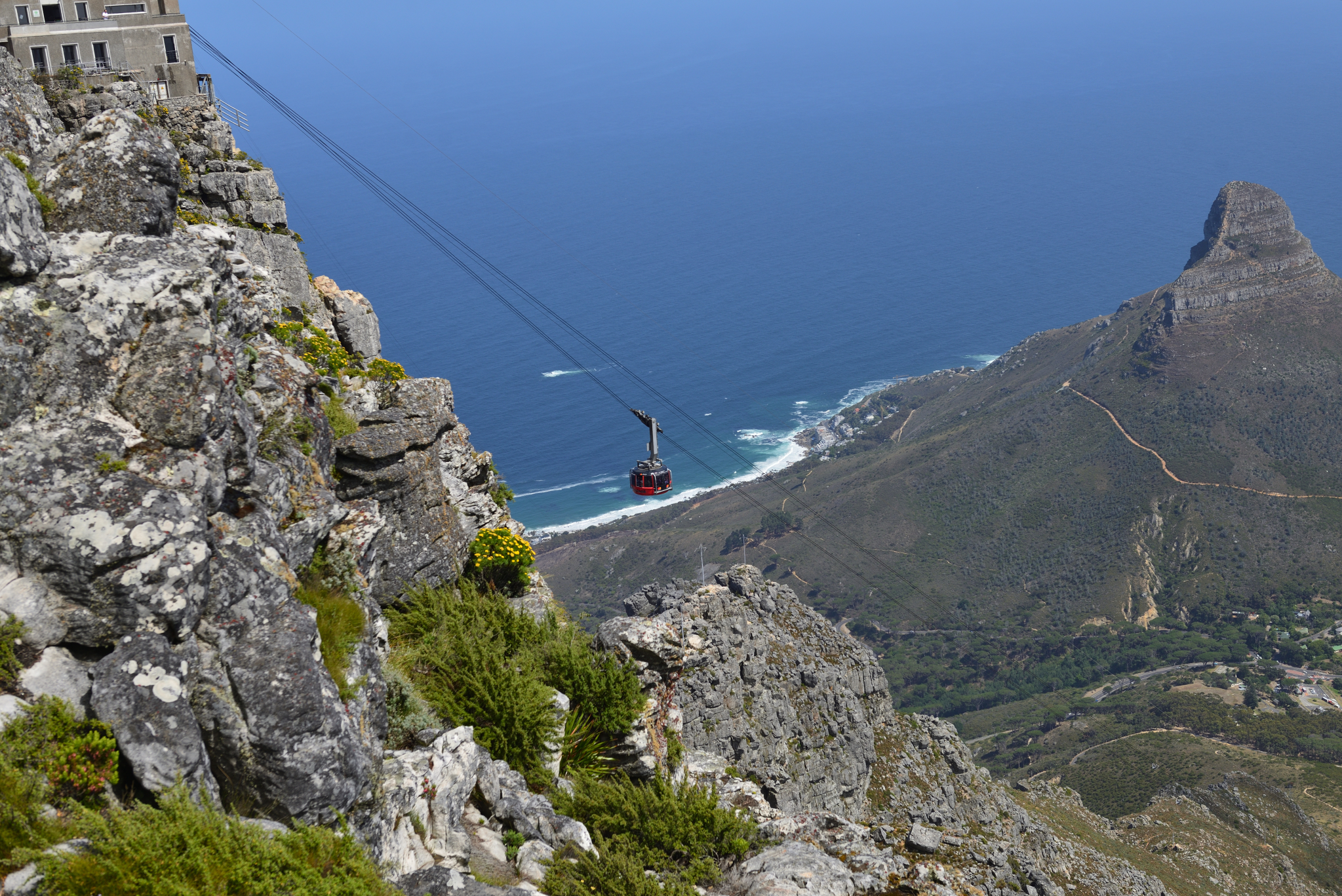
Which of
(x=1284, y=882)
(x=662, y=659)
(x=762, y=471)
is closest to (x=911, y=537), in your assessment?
(x=762, y=471)

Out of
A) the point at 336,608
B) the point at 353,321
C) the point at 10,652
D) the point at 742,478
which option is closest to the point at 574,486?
the point at 742,478

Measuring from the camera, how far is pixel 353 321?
963 inches

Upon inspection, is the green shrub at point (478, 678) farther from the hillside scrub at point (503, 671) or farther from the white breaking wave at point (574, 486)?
the white breaking wave at point (574, 486)

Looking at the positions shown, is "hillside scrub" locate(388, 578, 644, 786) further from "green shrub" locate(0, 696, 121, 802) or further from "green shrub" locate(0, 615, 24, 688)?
"green shrub" locate(0, 615, 24, 688)

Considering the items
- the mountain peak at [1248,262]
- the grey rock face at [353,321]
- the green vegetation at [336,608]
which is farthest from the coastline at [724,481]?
the green vegetation at [336,608]

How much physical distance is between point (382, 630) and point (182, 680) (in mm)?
4940

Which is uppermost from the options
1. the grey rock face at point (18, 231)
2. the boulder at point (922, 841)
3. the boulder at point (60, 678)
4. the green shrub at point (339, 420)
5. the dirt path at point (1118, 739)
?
the grey rock face at point (18, 231)

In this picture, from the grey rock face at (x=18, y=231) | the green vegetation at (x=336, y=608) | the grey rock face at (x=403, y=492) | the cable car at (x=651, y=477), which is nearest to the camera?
the grey rock face at (x=18, y=231)

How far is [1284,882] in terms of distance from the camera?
52.9 metres

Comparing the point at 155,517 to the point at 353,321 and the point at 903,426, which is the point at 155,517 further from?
the point at 903,426

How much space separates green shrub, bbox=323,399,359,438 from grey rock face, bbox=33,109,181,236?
4982 millimetres

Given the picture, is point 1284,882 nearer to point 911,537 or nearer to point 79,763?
point 79,763

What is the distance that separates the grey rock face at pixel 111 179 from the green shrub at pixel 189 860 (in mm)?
7587

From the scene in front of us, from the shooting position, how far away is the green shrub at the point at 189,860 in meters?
7.99
